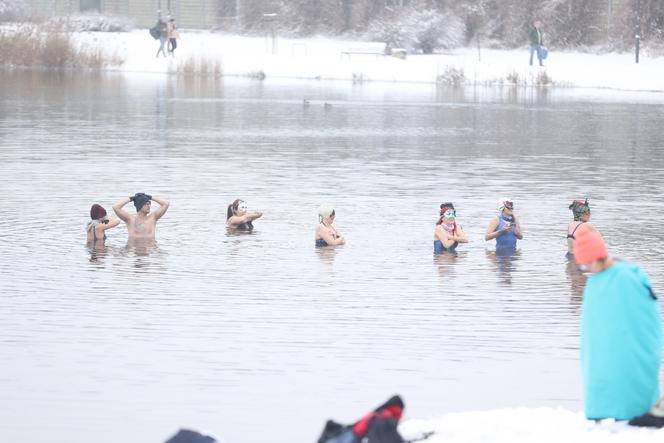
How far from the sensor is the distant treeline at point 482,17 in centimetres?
7081

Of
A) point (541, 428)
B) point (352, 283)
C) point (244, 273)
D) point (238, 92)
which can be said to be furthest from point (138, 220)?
point (238, 92)

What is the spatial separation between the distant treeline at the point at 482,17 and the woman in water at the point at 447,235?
48705 mm

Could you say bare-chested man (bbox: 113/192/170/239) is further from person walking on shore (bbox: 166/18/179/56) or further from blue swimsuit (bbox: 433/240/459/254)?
person walking on shore (bbox: 166/18/179/56)

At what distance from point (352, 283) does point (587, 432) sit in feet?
27.0

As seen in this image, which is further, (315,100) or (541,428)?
(315,100)

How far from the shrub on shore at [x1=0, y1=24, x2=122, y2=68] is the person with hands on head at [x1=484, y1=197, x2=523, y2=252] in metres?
46.8

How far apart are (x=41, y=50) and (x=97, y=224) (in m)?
45.9

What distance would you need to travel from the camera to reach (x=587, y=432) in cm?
1012

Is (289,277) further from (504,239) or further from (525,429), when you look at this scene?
(525,429)

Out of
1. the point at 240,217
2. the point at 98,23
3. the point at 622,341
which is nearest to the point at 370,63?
the point at 98,23

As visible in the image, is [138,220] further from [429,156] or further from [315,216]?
[429,156]

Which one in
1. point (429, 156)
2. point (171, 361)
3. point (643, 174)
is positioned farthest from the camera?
point (429, 156)

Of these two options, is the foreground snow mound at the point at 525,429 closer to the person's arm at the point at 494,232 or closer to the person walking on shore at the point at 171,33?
the person's arm at the point at 494,232

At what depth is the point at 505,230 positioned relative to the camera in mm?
20453
